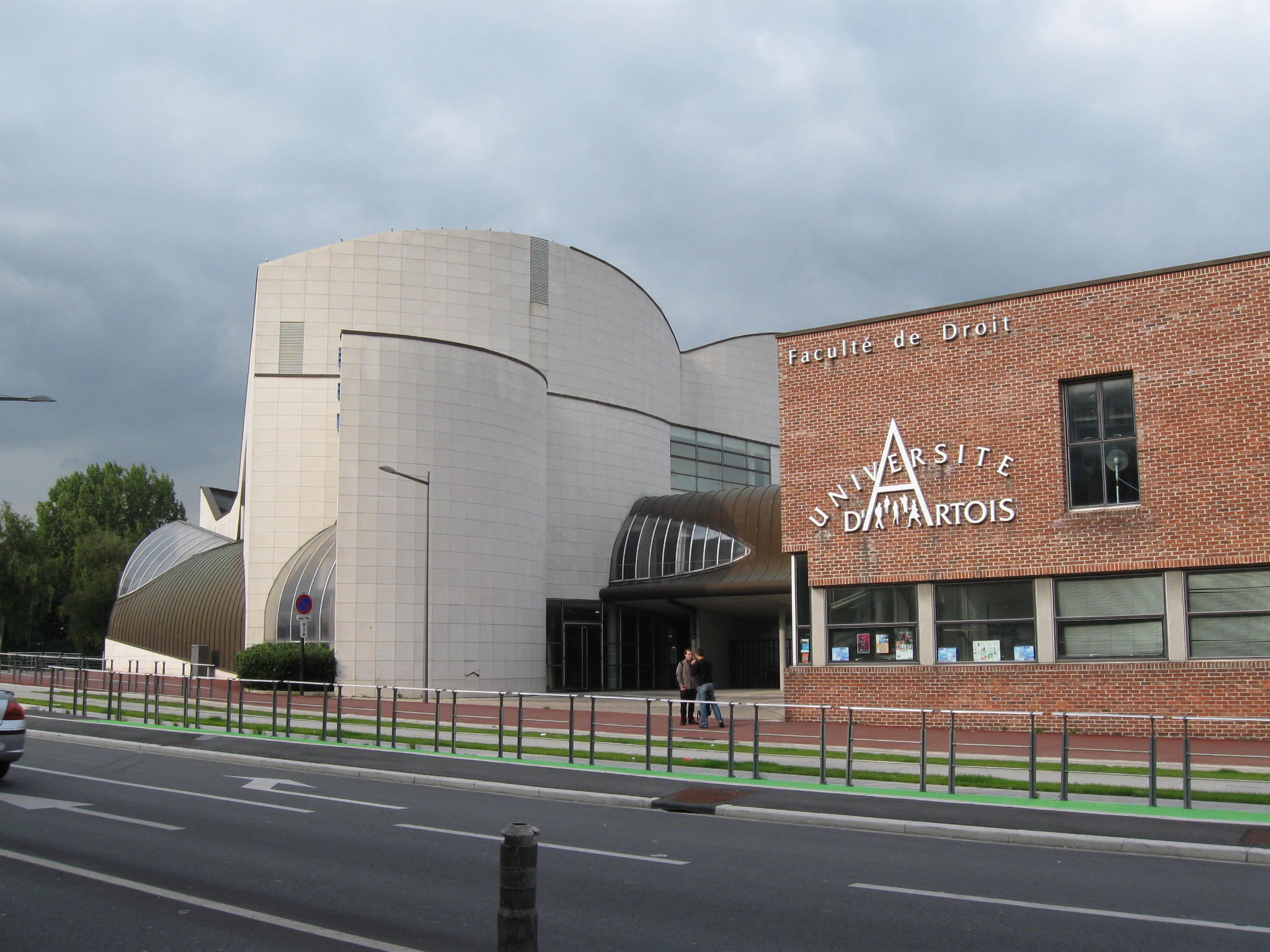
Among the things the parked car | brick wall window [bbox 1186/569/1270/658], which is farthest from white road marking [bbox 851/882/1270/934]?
brick wall window [bbox 1186/569/1270/658]

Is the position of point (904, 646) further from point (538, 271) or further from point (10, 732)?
point (538, 271)

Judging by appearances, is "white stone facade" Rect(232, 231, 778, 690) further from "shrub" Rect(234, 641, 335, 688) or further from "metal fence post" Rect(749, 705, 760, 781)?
"metal fence post" Rect(749, 705, 760, 781)

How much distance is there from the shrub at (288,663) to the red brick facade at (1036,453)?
17.1 metres

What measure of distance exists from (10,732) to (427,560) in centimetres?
2050

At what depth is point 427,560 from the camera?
3491cm

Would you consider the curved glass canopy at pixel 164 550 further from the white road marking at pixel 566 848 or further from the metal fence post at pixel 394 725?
the white road marking at pixel 566 848

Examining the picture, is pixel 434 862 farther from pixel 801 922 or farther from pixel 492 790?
pixel 492 790

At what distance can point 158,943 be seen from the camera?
713 centimetres

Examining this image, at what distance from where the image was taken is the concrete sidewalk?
38.0 ft

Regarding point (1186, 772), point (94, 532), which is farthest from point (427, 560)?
point (94, 532)

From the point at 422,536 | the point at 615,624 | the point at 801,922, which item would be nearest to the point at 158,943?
the point at 801,922

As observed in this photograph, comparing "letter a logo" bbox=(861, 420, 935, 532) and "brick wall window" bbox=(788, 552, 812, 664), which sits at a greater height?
"letter a logo" bbox=(861, 420, 935, 532)

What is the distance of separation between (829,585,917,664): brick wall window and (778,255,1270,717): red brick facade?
35cm

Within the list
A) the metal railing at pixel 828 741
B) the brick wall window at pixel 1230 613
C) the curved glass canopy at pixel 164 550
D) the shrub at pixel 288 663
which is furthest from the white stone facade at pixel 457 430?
the brick wall window at pixel 1230 613
